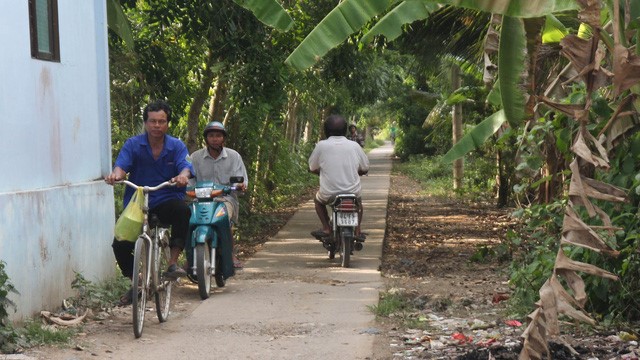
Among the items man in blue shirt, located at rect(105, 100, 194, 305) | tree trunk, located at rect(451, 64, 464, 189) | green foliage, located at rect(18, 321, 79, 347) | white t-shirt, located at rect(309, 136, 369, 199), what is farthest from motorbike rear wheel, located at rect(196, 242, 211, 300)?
tree trunk, located at rect(451, 64, 464, 189)

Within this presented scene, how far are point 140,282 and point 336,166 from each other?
4.37m

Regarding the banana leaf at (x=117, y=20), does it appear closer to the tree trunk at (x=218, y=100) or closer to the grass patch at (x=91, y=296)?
the tree trunk at (x=218, y=100)

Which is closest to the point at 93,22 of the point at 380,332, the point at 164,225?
the point at 164,225

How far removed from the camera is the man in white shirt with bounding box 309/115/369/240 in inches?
468

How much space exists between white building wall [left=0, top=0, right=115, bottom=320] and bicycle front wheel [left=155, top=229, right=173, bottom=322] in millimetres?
914

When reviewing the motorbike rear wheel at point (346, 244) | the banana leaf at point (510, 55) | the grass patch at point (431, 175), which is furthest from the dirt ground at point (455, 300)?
the grass patch at point (431, 175)

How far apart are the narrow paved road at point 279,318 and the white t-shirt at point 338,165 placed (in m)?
0.93

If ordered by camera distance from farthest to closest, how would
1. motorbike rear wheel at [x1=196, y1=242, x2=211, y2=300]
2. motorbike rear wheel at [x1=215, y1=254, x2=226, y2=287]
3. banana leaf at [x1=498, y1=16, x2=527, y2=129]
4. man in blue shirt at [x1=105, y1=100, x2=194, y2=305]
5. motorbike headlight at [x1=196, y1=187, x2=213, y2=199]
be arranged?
motorbike rear wheel at [x1=215, y1=254, x2=226, y2=287] < motorbike headlight at [x1=196, y1=187, x2=213, y2=199] < motorbike rear wheel at [x1=196, y1=242, x2=211, y2=300] < man in blue shirt at [x1=105, y1=100, x2=194, y2=305] < banana leaf at [x1=498, y1=16, x2=527, y2=129]

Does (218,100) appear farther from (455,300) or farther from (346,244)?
(455,300)

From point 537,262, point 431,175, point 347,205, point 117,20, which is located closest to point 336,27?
point 537,262

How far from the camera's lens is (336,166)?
39.1 feet

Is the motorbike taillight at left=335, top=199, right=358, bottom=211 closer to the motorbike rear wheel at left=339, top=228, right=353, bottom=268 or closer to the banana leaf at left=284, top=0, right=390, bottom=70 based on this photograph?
the motorbike rear wheel at left=339, top=228, right=353, bottom=268

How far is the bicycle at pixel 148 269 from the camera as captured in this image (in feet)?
25.3

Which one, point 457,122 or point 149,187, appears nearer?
point 149,187
